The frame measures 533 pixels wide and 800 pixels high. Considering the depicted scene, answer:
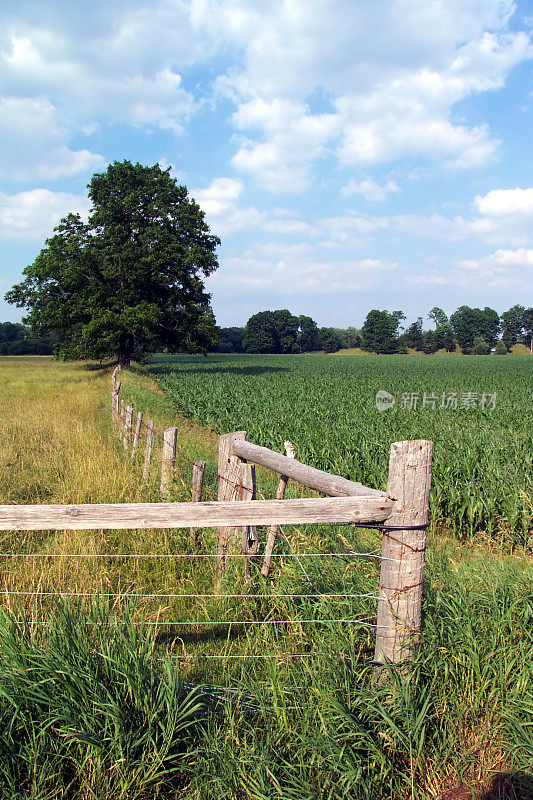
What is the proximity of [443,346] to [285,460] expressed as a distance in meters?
136

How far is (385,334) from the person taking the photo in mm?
130125

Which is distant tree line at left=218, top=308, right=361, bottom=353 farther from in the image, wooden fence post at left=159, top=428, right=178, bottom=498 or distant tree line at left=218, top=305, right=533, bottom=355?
wooden fence post at left=159, top=428, right=178, bottom=498

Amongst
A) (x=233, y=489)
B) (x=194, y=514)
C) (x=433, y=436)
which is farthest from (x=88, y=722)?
(x=433, y=436)

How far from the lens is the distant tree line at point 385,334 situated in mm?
123794

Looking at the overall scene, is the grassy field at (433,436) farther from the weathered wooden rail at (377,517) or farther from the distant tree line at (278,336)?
the distant tree line at (278,336)

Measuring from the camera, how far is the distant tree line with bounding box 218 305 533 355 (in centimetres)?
12379

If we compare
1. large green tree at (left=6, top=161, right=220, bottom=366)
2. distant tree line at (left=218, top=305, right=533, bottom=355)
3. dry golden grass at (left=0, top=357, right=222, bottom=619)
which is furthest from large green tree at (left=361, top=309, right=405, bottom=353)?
dry golden grass at (left=0, top=357, right=222, bottom=619)

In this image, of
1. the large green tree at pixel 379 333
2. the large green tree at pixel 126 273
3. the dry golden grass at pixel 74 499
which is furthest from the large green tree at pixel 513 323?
the dry golden grass at pixel 74 499

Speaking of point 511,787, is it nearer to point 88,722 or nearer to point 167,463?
point 88,722

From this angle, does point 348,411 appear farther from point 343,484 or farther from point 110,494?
point 343,484

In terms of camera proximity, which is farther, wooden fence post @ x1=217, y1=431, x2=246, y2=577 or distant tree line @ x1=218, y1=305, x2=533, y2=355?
distant tree line @ x1=218, y1=305, x2=533, y2=355

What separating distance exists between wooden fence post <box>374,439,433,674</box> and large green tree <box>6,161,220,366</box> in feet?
98.1

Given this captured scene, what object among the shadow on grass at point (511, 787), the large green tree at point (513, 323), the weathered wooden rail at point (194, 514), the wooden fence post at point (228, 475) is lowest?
the shadow on grass at point (511, 787)

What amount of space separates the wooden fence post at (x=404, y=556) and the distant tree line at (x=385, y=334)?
111 meters
